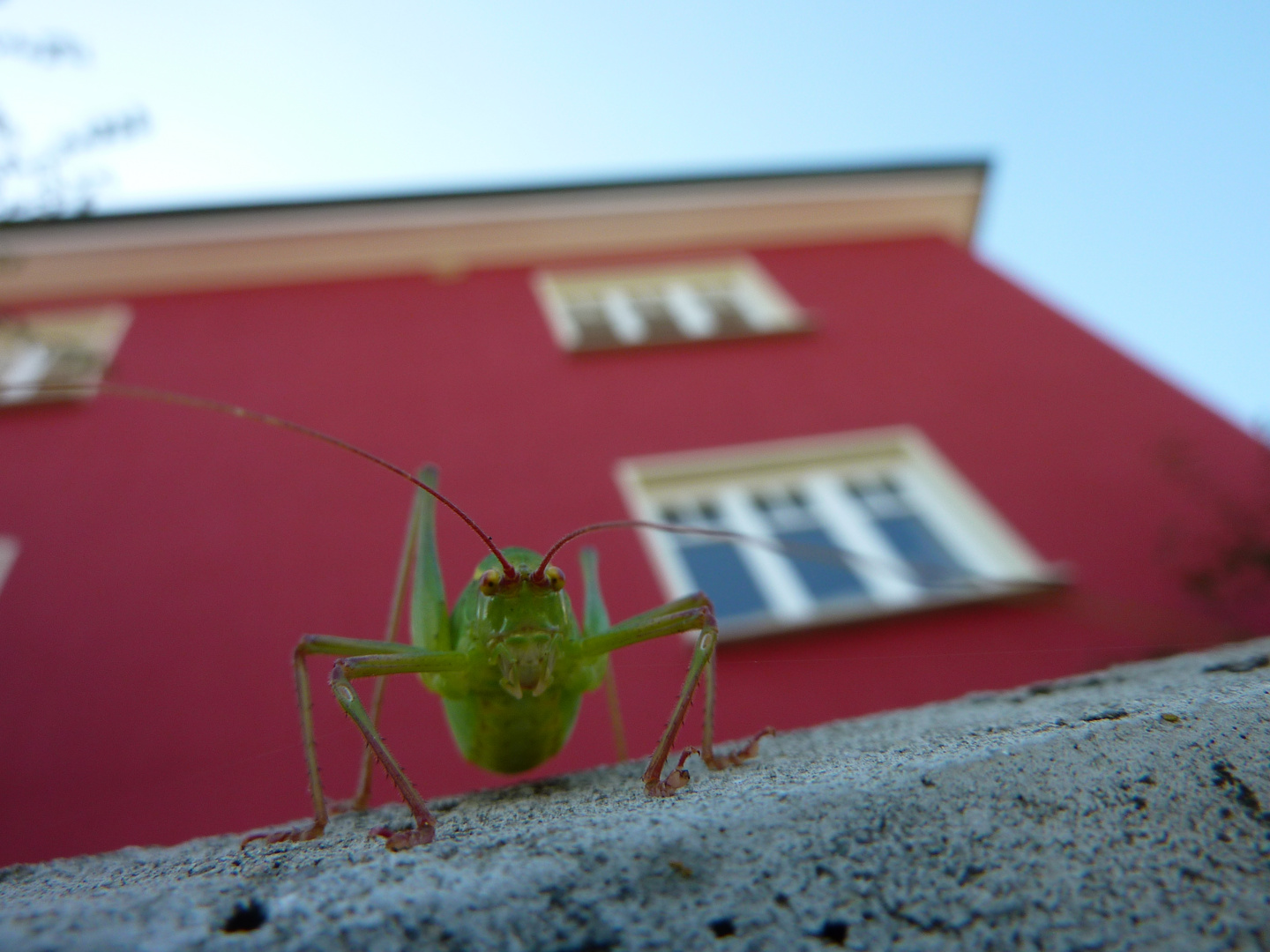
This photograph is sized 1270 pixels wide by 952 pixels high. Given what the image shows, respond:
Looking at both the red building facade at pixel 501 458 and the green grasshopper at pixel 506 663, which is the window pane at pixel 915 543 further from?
the green grasshopper at pixel 506 663

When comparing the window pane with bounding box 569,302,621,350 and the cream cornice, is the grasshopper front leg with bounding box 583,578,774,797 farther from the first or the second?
the cream cornice

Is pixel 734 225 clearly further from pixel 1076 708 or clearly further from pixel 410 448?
pixel 1076 708

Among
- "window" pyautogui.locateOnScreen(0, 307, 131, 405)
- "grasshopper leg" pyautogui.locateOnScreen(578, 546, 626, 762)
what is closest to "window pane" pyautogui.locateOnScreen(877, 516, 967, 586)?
"grasshopper leg" pyautogui.locateOnScreen(578, 546, 626, 762)

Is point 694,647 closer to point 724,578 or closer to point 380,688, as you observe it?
point 380,688

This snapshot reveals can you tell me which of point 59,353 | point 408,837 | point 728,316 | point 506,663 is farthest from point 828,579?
point 59,353

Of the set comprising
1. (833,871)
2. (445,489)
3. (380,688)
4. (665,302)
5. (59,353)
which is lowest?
(833,871)

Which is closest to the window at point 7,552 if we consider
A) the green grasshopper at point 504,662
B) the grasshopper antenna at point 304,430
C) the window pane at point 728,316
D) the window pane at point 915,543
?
the grasshopper antenna at point 304,430

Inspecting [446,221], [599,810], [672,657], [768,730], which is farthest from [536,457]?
[599,810]
